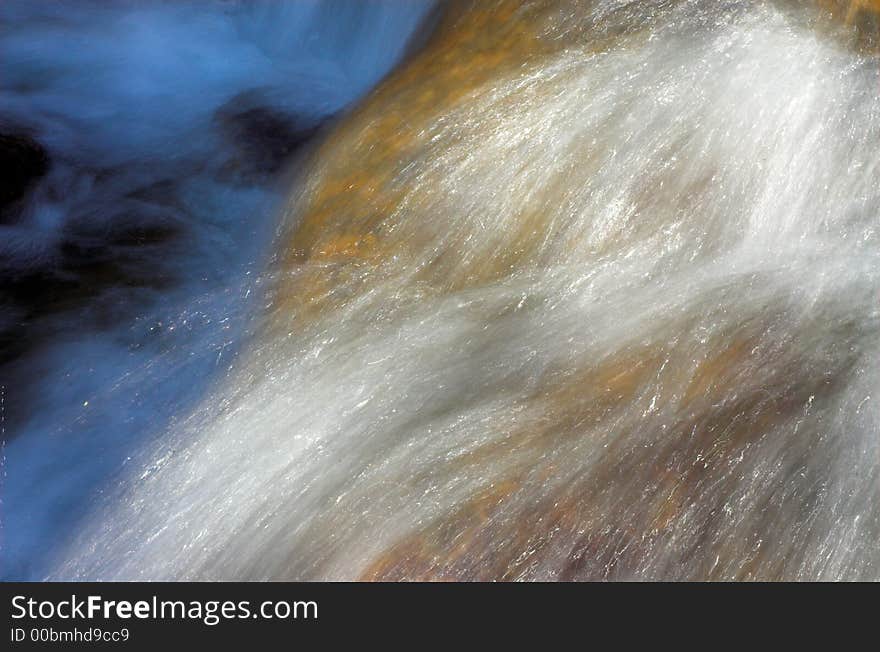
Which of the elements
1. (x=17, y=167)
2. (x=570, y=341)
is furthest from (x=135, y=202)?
(x=570, y=341)

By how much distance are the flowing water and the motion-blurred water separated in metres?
0.06

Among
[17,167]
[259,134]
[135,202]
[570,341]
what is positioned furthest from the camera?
[259,134]

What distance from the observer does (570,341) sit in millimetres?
2531

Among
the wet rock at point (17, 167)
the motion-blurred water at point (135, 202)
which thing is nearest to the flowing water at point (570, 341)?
the motion-blurred water at point (135, 202)

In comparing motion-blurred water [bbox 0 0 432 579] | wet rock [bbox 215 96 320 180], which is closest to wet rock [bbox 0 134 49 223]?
motion-blurred water [bbox 0 0 432 579]

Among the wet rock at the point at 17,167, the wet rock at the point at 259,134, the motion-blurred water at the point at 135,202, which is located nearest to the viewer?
the motion-blurred water at the point at 135,202

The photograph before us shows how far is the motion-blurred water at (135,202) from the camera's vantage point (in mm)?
2705

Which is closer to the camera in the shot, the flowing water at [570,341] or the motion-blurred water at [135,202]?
the flowing water at [570,341]

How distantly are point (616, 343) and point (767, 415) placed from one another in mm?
445

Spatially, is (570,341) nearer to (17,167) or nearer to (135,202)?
(135,202)

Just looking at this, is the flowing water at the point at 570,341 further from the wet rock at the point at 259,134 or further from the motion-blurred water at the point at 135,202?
the wet rock at the point at 259,134

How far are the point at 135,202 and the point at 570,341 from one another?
6.12 ft

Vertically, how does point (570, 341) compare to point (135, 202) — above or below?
below

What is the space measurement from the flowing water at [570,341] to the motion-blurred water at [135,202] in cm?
6
